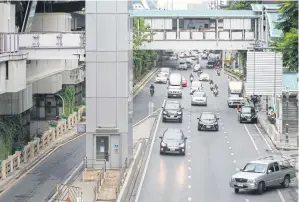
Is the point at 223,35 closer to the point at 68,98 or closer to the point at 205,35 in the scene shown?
the point at 205,35

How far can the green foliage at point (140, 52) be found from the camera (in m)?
79.8

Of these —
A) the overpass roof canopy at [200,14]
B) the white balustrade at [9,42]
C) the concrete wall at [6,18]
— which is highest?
the overpass roof canopy at [200,14]

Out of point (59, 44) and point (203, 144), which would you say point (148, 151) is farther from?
point (59, 44)

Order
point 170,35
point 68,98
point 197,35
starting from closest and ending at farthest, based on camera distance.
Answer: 1. point 68,98
2. point 197,35
3. point 170,35

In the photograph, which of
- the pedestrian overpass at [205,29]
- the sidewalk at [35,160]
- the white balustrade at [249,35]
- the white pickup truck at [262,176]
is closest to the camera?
the white pickup truck at [262,176]

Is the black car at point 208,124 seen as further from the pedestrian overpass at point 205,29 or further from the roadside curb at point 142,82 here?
the roadside curb at point 142,82

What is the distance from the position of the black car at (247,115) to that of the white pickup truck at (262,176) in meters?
24.2

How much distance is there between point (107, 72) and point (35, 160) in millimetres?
9083

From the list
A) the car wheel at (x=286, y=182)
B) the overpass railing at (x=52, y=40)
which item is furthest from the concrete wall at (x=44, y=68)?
the car wheel at (x=286, y=182)

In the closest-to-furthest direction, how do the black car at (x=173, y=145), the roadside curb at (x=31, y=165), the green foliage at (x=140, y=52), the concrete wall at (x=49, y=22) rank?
the roadside curb at (x=31, y=165) < the black car at (x=173, y=145) < the concrete wall at (x=49, y=22) < the green foliage at (x=140, y=52)

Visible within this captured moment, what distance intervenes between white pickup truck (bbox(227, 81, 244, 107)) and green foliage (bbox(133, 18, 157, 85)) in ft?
32.4

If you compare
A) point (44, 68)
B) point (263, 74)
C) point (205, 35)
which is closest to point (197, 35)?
point (205, 35)

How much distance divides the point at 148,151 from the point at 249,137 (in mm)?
9505

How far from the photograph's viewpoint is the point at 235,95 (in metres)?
73.3
